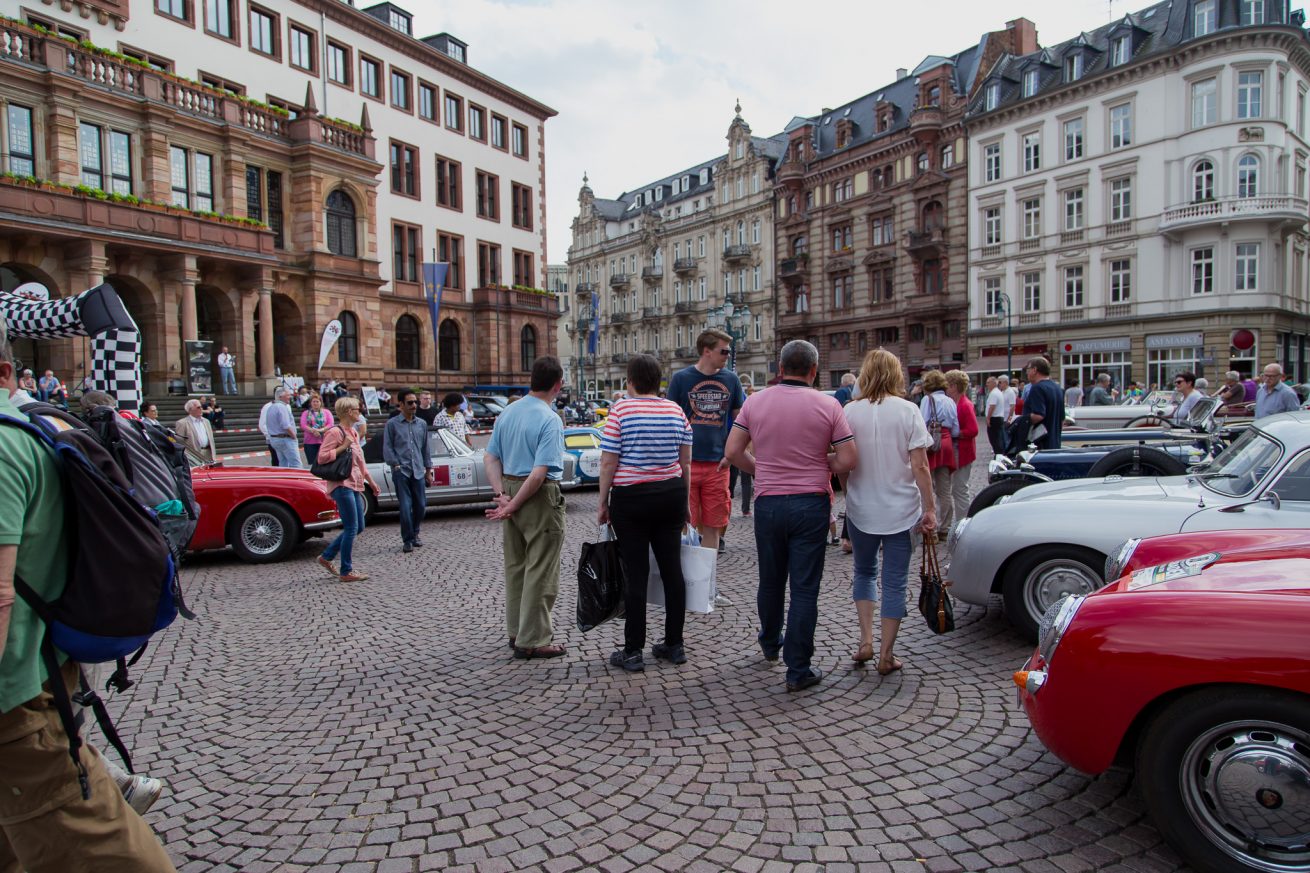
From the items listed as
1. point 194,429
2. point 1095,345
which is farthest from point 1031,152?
point 194,429

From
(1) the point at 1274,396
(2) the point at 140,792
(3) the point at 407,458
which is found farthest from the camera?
(1) the point at 1274,396

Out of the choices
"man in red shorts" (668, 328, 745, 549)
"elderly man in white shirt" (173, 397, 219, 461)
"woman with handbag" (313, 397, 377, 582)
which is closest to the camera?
"man in red shorts" (668, 328, 745, 549)

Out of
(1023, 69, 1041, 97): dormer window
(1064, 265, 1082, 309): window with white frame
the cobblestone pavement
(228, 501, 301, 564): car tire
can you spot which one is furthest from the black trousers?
(1023, 69, 1041, 97): dormer window

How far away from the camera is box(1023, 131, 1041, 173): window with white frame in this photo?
40.8 m

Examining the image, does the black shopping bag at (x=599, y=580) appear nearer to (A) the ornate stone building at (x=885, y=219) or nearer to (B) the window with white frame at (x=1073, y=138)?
(B) the window with white frame at (x=1073, y=138)

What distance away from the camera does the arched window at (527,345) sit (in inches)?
1677

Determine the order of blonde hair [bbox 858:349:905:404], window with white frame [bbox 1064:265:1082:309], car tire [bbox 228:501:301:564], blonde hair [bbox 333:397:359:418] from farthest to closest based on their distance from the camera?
window with white frame [bbox 1064:265:1082:309] → car tire [bbox 228:501:301:564] → blonde hair [bbox 333:397:359:418] → blonde hair [bbox 858:349:905:404]

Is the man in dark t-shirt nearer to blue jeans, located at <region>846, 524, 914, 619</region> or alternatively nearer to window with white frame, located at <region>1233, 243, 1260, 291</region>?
blue jeans, located at <region>846, 524, 914, 619</region>

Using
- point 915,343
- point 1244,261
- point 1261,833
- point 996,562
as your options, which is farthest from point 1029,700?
point 915,343

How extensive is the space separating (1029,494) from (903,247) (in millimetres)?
→ 44156

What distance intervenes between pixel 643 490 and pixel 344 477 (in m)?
4.31

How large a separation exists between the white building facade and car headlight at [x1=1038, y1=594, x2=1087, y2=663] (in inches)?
1435

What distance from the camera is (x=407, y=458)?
9.23m

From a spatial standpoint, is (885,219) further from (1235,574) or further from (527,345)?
(1235,574)
